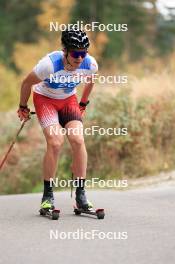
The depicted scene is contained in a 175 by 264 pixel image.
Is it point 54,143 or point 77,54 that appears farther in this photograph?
point 54,143

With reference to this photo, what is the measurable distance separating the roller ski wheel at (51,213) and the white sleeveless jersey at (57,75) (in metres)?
1.28

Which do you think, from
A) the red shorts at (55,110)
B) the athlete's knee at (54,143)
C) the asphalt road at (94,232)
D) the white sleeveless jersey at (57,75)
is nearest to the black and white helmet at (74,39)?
the white sleeveless jersey at (57,75)

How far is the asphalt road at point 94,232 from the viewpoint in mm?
6492

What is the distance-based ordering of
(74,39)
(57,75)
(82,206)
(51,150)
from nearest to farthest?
(74,39)
(57,75)
(51,150)
(82,206)

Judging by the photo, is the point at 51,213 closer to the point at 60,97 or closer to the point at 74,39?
the point at 60,97

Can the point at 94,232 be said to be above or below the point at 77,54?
below

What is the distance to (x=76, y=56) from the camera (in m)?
8.22

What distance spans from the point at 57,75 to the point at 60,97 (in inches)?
16.4

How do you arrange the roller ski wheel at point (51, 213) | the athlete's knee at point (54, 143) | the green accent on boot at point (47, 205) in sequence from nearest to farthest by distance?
the roller ski wheel at point (51, 213) < the athlete's knee at point (54, 143) < the green accent on boot at point (47, 205)

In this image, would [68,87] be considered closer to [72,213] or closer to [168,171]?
[72,213]

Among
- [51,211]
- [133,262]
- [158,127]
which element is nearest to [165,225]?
[51,211]

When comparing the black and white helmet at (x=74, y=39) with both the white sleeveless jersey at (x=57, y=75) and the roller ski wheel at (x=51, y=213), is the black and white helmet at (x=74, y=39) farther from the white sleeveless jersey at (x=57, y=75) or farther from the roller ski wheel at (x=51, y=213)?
the roller ski wheel at (x=51, y=213)

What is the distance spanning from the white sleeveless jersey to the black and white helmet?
0.54ft

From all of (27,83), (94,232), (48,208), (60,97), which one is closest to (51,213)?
Result: (48,208)
